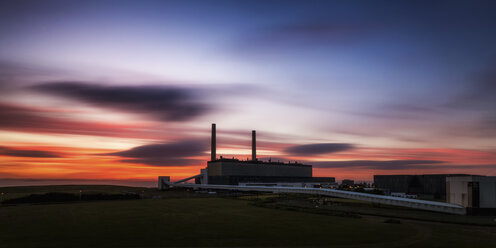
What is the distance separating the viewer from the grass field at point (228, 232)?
38281mm

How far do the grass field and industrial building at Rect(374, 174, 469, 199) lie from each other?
204 feet

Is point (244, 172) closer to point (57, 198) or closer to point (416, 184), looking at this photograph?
point (416, 184)

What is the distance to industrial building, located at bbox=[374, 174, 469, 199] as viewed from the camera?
108 meters

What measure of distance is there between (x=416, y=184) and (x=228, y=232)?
91.6 m

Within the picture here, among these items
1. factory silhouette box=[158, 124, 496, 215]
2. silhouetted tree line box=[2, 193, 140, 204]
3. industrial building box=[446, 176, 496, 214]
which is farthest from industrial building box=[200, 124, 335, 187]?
industrial building box=[446, 176, 496, 214]

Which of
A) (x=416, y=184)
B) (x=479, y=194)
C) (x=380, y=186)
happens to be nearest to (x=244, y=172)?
(x=380, y=186)

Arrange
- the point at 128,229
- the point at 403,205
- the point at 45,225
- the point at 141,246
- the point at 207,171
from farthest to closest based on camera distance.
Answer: the point at 207,171, the point at 403,205, the point at 45,225, the point at 128,229, the point at 141,246

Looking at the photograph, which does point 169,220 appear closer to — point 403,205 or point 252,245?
point 252,245

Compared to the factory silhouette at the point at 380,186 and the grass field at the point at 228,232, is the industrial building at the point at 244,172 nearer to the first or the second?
the factory silhouette at the point at 380,186

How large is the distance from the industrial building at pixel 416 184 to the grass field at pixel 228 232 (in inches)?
2447

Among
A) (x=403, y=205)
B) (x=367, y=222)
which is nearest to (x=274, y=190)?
(x=403, y=205)

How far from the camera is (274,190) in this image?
366 ft

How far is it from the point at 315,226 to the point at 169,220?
2305 cm

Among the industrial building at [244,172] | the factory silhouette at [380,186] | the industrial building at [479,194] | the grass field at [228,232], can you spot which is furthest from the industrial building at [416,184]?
the grass field at [228,232]
